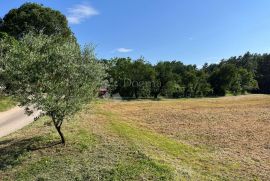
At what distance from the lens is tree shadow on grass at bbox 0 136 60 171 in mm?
13136

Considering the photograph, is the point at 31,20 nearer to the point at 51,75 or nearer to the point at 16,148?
the point at 16,148

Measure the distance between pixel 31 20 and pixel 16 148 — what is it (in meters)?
39.9

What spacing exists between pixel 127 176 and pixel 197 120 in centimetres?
1440

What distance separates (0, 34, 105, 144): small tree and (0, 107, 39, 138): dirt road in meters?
6.47

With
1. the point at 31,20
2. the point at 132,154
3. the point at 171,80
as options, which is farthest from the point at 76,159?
the point at 171,80

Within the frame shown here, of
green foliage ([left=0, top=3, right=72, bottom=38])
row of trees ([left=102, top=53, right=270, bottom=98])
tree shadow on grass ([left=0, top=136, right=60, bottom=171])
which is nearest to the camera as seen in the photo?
tree shadow on grass ([left=0, top=136, right=60, bottom=171])

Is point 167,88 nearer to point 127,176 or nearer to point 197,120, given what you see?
point 197,120

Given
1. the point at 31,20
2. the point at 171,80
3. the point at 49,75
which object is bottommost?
the point at 49,75

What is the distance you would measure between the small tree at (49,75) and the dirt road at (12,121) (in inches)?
255

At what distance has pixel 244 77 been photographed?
8769 centimetres

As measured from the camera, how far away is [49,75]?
44.8 ft

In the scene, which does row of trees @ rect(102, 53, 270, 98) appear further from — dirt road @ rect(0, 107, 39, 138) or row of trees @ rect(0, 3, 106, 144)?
row of trees @ rect(0, 3, 106, 144)

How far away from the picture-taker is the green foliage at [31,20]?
2013 inches

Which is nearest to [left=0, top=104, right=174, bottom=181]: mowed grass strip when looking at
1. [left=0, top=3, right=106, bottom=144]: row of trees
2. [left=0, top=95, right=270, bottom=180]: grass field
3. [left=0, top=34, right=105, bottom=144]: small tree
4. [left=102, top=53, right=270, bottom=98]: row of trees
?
[left=0, top=95, right=270, bottom=180]: grass field
